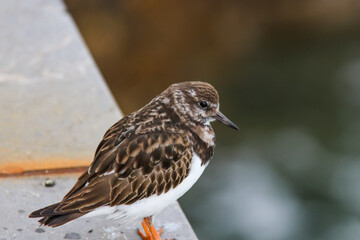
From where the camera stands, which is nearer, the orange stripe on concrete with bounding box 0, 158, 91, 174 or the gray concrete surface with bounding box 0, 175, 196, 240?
the gray concrete surface with bounding box 0, 175, 196, 240

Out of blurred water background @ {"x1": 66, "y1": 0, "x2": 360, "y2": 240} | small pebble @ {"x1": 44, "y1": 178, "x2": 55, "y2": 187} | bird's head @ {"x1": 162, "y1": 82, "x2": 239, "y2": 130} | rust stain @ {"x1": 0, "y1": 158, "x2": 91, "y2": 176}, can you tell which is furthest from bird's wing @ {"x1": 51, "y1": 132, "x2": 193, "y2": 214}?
blurred water background @ {"x1": 66, "y1": 0, "x2": 360, "y2": 240}

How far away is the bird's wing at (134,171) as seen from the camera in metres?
2.68

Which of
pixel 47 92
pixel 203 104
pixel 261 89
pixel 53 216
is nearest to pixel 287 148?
pixel 261 89

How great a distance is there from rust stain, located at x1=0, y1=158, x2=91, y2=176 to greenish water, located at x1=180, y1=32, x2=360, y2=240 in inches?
101

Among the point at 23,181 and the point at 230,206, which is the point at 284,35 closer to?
the point at 230,206

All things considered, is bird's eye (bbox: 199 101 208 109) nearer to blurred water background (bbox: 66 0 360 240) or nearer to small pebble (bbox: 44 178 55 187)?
small pebble (bbox: 44 178 55 187)

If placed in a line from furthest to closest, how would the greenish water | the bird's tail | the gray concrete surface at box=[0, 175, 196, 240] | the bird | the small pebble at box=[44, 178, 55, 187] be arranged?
the greenish water
the small pebble at box=[44, 178, 55, 187]
the gray concrete surface at box=[0, 175, 196, 240]
the bird
the bird's tail

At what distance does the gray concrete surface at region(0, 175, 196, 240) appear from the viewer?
285cm

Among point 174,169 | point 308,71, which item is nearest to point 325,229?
point 308,71

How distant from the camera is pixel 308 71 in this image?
25.8 ft

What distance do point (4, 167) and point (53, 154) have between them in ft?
0.90

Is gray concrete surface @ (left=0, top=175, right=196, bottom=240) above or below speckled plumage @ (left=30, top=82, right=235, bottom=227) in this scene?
below

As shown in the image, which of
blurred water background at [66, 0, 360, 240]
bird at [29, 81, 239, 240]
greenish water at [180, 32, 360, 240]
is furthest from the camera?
blurred water background at [66, 0, 360, 240]

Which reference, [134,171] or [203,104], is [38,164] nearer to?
[134,171]
